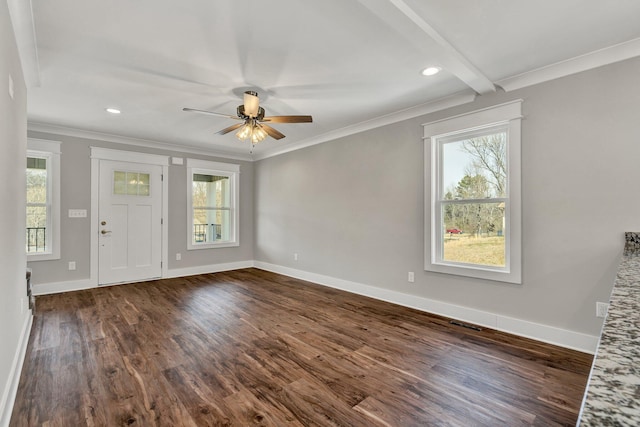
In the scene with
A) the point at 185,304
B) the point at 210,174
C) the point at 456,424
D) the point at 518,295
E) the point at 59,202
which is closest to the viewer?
the point at 456,424

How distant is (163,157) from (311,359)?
464 centimetres

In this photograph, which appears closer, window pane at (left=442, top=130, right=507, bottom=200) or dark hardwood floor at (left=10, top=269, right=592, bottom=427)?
dark hardwood floor at (left=10, top=269, right=592, bottom=427)

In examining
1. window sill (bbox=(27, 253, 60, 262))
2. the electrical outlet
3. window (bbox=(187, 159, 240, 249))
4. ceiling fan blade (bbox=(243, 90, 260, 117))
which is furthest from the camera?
window (bbox=(187, 159, 240, 249))

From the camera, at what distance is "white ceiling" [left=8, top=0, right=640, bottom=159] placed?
1987mm

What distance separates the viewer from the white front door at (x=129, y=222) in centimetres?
494

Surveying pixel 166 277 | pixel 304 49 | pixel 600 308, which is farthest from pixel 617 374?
pixel 166 277

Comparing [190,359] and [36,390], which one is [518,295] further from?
[36,390]

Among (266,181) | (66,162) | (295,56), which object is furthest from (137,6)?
(266,181)

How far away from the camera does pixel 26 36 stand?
2205mm

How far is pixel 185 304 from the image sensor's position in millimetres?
3949

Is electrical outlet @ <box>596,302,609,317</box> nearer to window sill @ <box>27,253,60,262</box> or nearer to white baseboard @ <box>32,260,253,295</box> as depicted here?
white baseboard @ <box>32,260,253,295</box>

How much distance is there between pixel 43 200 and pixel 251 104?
148 inches

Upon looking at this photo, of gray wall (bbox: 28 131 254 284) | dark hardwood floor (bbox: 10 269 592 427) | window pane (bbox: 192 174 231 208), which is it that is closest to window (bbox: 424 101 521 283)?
dark hardwood floor (bbox: 10 269 592 427)

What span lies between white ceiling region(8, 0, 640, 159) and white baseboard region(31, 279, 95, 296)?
2501mm
